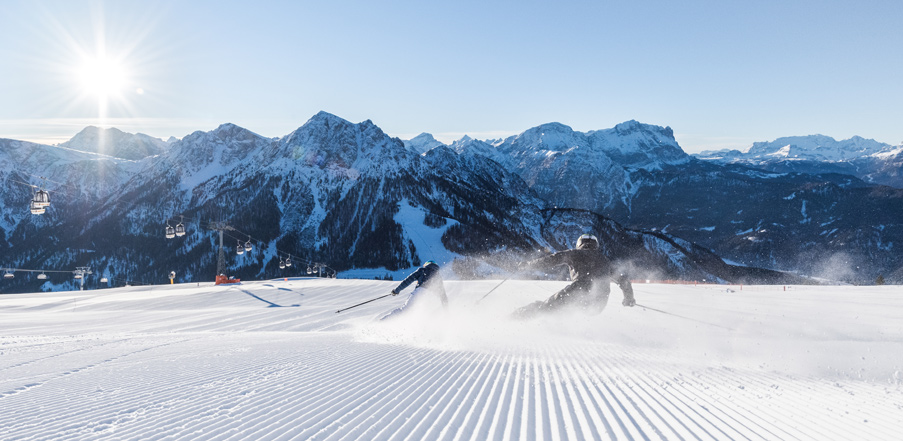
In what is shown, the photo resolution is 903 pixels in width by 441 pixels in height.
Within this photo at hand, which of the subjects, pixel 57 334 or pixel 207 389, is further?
pixel 57 334

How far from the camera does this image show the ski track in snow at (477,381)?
498 cm

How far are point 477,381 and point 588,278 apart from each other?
272 inches

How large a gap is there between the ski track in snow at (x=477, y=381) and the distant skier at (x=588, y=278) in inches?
30.5

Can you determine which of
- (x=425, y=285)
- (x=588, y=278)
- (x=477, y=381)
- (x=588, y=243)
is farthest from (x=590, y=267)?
(x=477, y=381)

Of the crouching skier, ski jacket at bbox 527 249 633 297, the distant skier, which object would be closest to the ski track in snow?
the crouching skier

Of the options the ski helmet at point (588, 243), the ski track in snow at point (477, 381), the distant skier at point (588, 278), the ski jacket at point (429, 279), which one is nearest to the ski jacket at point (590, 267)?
the distant skier at point (588, 278)

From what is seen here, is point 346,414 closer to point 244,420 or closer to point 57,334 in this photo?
point 244,420

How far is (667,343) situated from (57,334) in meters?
18.7

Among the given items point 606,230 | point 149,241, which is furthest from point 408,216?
point 149,241

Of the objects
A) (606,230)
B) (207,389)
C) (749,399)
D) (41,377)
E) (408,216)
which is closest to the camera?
(749,399)

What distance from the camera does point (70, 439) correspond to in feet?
15.2

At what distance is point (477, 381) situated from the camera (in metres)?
7.12

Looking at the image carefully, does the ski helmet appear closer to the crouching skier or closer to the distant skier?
the distant skier

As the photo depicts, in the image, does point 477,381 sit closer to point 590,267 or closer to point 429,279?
point 590,267
